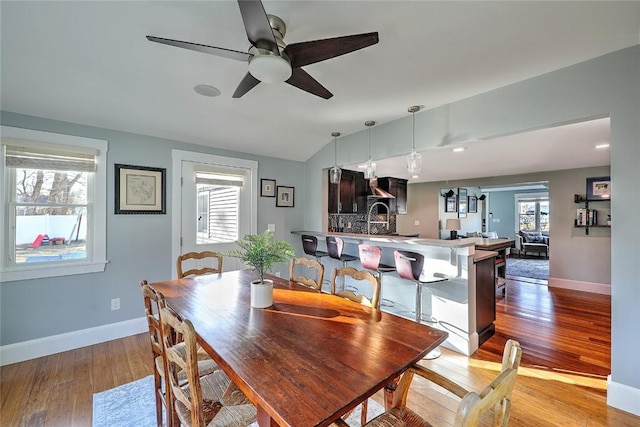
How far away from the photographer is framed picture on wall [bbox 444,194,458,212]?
7.51 m

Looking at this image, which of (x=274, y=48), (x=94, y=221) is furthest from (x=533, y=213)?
(x=94, y=221)

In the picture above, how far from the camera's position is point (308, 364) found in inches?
41.8

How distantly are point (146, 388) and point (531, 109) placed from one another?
12.4 feet

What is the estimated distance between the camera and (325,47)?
1398mm

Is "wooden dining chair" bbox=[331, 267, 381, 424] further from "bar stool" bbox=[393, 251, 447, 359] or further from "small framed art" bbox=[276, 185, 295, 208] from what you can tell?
"small framed art" bbox=[276, 185, 295, 208]

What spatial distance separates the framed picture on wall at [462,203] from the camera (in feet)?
26.5

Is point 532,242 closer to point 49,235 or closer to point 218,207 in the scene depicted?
point 218,207

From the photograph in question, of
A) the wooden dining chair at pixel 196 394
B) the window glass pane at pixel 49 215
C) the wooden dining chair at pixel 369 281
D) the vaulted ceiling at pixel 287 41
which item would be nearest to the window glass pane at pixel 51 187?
the window glass pane at pixel 49 215

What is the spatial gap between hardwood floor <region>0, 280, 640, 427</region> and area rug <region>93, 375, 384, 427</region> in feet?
0.24

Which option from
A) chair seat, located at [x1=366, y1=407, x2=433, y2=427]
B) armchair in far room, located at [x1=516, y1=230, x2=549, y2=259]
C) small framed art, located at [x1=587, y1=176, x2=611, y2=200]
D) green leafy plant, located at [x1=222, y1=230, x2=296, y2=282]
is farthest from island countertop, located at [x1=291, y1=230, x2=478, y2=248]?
armchair in far room, located at [x1=516, y1=230, x2=549, y2=259]

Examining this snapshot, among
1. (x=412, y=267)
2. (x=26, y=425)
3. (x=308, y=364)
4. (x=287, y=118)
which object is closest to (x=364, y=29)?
(x=287, y=118)

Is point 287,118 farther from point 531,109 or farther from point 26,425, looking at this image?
point 26,425

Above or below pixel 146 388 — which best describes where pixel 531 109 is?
above

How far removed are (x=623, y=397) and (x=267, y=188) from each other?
157 inches
